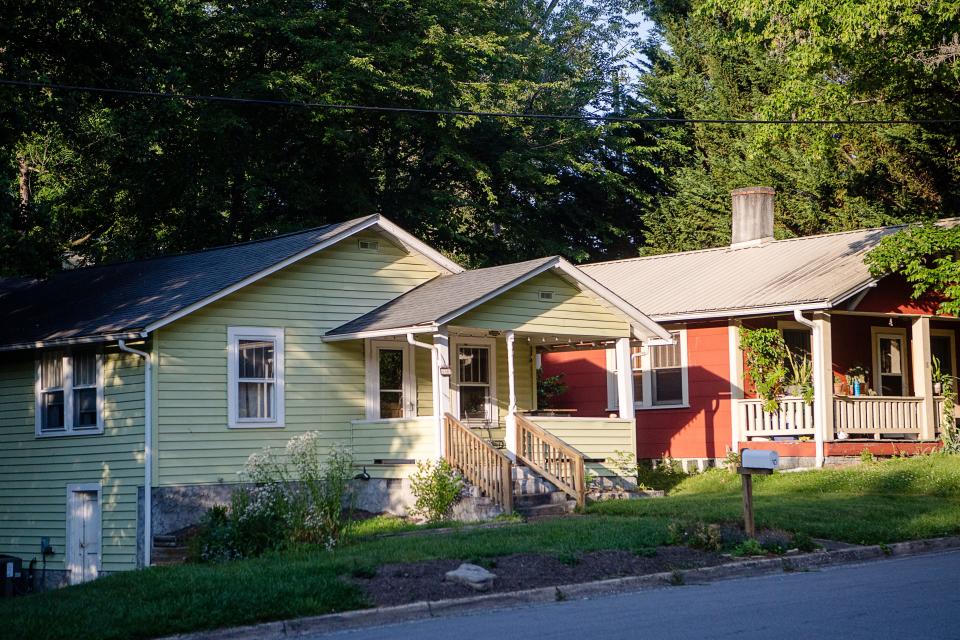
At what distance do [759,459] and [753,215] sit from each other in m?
16.6

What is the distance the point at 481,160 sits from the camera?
121 ft

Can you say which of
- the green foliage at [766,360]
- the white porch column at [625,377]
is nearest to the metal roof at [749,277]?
the green foliage at [766,360]

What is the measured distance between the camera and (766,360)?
25.2 m

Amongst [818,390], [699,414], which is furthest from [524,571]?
[699,414]

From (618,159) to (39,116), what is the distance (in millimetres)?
24784

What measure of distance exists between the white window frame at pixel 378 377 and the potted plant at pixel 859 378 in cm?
988

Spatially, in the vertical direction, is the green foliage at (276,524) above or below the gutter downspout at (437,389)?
below

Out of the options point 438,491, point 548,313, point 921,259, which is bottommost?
point 438,491

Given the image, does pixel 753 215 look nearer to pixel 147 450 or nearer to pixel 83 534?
pixel 147 450

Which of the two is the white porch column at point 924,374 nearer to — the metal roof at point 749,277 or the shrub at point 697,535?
the metal roof at point 749,277

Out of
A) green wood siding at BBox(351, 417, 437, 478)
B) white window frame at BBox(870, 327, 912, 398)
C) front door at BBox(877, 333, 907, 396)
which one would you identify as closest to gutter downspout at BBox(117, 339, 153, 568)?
green wood siding at BBox(351, 417, 437, 478)

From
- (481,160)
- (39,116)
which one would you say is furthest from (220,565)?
(481,160)

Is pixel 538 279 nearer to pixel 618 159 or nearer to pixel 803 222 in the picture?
pixel 803 222

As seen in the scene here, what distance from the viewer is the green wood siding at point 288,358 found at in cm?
1972
